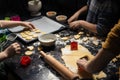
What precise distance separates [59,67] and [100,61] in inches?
12.6

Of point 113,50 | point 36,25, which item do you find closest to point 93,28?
point 36,25

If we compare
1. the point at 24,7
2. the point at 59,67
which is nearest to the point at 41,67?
the point at 59,67

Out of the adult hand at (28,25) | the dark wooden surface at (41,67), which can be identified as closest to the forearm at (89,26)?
the dark wooden surface at (41,67)

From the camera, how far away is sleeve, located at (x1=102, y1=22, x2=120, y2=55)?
41.8 inches

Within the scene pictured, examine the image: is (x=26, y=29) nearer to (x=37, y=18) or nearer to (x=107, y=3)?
(x=37, y=18)

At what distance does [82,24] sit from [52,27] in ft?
0.94

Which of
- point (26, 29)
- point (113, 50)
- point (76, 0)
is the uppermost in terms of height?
point (113, 50)

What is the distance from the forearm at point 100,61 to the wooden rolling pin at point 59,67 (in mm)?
101

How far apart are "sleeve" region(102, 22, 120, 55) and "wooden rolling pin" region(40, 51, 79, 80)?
310mm

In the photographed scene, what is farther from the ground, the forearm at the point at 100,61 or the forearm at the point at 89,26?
the forearm at the point at 100,61

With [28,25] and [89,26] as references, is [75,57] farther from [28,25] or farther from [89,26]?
[28,25]

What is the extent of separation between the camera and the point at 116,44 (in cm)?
109

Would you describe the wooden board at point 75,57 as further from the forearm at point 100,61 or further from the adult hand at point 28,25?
the adult hand at point 28,25

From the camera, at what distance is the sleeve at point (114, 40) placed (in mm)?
1062
